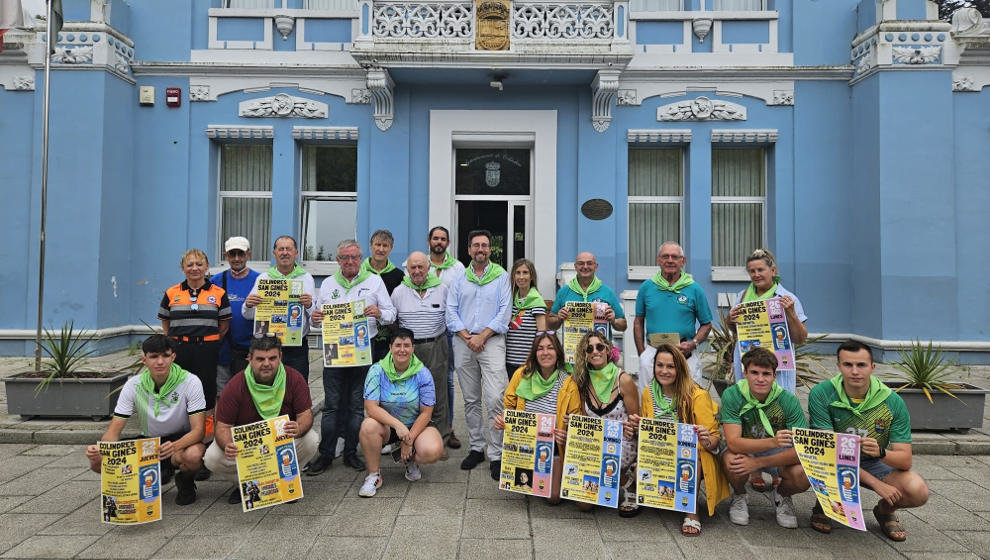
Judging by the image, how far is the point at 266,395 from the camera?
424 cm

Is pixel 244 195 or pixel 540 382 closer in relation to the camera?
pixel 540 382

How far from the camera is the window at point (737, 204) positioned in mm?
10703

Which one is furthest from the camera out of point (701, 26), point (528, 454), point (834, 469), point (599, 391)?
point (701, 26)

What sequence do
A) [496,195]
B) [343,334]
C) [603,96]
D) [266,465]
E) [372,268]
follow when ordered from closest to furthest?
[266,465] → [343,334] → [372,268] → [603,96] → [496,195]

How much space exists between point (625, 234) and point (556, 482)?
6.78 m

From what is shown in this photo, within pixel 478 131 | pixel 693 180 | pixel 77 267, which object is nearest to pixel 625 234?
pixel 693 180

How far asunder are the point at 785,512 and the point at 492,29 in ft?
27.4

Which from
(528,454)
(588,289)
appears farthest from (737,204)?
(528,454)

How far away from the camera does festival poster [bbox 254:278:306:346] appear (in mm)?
4863

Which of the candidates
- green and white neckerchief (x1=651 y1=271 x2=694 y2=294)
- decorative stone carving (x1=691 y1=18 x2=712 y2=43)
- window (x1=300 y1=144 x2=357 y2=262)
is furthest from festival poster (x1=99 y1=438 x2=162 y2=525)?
decorative stone carving (x1=691 y1=18 x2=712 y2=43)

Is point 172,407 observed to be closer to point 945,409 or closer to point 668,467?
point 668,467

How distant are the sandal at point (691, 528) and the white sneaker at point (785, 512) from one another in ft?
2.04

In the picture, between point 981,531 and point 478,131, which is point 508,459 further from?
point 478,131

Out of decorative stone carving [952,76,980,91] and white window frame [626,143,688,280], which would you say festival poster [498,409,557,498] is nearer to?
white window frame [626,143,688,280]
